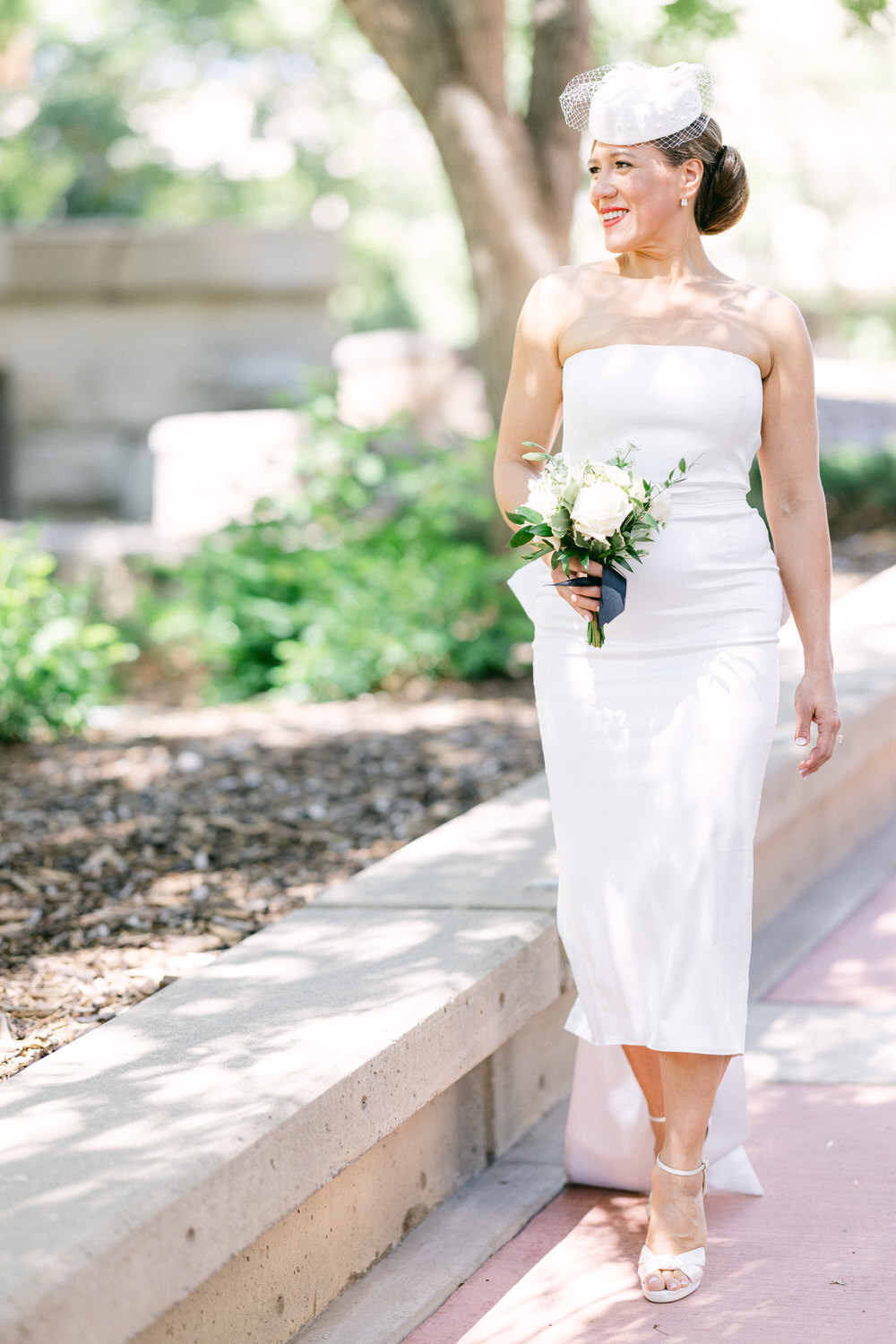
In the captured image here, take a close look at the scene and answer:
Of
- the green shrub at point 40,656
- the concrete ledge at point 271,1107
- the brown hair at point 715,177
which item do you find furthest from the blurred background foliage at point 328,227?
the concrete ledge at point 271,1107

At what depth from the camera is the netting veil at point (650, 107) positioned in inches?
130

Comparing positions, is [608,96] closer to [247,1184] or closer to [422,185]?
[247,1184]

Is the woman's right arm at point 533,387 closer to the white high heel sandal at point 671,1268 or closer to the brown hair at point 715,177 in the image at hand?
the brown hair at point 715,177

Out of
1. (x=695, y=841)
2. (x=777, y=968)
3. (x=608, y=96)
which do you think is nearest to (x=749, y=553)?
(x=695, y=841)

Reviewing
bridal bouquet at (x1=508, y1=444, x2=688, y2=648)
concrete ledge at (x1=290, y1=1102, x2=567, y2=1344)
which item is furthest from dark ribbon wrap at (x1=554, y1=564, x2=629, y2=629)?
concrete ledge at (x1=290, y1=1102, x2=567, y2=1344)

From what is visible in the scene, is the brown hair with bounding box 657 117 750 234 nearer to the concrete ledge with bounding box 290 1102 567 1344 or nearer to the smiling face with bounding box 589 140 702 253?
the smiling face with bounding box 589 140 702 253

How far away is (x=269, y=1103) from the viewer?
2838 mm

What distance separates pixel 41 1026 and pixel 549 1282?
1316mm

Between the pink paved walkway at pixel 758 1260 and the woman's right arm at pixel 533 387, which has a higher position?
the woman's right arm at pixel 533 387

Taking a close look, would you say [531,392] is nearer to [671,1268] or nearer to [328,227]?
[671,1268]

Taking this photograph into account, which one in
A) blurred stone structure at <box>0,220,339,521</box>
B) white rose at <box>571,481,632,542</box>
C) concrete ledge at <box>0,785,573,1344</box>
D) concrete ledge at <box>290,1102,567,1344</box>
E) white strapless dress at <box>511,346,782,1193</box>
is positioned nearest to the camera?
concrete ledge at <box>0,785,573,1344</box>

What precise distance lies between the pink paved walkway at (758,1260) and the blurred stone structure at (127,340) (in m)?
10.2

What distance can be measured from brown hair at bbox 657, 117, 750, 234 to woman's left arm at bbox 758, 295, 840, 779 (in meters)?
0.25

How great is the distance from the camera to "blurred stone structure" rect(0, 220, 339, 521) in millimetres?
13336
